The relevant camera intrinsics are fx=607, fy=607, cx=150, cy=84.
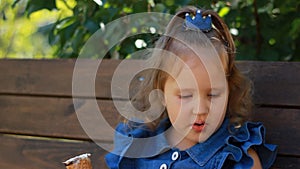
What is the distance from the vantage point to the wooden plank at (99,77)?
168cm

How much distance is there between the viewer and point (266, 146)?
62.4 inches

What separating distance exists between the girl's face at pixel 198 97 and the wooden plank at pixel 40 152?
43 centimetres

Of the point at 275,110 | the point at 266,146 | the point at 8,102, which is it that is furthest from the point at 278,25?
the point at 8,102

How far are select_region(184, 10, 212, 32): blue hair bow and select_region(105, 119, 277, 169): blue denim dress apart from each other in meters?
0.25

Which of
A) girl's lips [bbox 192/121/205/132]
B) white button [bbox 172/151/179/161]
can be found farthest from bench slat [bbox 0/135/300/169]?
girl's lips [bbox 192/121/205/132]

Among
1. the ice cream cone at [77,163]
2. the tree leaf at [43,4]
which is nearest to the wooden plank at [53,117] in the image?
the tree leaf at [43,4]

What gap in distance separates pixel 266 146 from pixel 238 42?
0.72 meters

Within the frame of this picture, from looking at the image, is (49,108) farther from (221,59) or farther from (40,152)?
(221,59)

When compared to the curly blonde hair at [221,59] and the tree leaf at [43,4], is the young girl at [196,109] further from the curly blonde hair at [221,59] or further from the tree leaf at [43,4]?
the tree leaf at [43,4]

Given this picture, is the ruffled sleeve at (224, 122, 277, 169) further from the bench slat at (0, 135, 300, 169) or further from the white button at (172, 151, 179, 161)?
the bench slat at (0, 135, 300, 169)

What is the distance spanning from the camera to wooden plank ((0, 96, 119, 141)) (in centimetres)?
193

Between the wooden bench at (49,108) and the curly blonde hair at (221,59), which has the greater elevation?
the curly blonde hair at (221,59)

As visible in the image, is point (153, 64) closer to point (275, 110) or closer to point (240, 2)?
point (275, 110)

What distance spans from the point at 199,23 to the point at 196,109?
0.24 m
